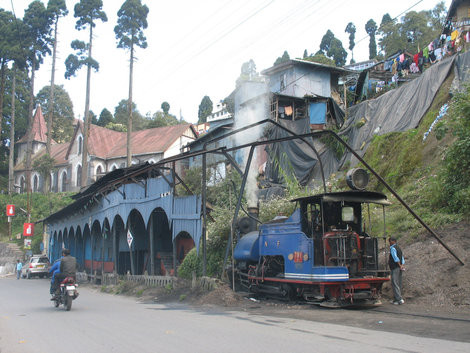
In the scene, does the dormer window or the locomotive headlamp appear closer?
the locomotive headlamp

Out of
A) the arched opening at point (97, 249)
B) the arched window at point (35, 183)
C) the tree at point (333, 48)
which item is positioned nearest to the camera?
the arched opening at point (97, 249)

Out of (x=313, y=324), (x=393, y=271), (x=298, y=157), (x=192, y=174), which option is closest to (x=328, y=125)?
(x=298, y=157)

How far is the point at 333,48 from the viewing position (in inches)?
3248

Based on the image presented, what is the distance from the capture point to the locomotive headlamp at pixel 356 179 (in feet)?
37.3

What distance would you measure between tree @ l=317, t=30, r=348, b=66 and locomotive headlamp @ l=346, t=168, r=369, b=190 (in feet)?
241

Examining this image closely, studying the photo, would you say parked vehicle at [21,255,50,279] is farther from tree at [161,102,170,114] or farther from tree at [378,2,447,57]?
tree at [161,102,170,114]

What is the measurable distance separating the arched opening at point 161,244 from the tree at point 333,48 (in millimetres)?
63336

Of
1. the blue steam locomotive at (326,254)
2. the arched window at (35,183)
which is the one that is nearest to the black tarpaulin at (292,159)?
the blue steam locomotive at (326,254)

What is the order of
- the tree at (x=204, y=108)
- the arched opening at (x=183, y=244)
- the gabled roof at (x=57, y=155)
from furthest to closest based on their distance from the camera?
the tree at (x=204, y=108)
the gabled roof at (x=57, y=155)
the arched opening at (x=183, y=244)

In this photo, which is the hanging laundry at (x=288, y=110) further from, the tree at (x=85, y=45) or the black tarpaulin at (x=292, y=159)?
the tree at (x=85, y=45)

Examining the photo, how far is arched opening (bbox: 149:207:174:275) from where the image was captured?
24.9m

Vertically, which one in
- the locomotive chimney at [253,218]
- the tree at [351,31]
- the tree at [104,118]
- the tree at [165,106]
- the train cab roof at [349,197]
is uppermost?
the tree at [351,31]

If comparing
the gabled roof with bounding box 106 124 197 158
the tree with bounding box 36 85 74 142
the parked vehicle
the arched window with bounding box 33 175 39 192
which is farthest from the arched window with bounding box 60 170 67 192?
the parked vehicle

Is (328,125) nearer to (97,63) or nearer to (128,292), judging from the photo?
(128,292)
